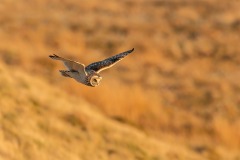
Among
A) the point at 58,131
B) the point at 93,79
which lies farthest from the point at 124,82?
the point at 93,79

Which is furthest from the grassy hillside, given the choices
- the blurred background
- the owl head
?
the owl head

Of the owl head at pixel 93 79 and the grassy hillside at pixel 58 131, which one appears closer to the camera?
the owl head at pixel 93 79

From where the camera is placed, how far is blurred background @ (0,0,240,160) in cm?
2091

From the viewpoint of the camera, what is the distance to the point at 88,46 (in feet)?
126

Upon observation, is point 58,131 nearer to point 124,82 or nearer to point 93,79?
point 93,79

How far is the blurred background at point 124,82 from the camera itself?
2091cm

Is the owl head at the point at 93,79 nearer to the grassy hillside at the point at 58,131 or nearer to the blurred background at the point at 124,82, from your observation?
the blurred background at the point at 124,82

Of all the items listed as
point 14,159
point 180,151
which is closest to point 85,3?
point 180,151

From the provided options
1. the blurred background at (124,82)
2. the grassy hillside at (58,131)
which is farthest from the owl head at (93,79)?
the grassy hillside at (58,131)

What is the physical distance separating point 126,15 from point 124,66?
1308 centimetres

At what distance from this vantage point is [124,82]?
3094 cm

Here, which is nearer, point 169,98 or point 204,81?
point 169,98

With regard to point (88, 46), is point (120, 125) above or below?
below

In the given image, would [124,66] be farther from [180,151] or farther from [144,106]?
[180,151]
